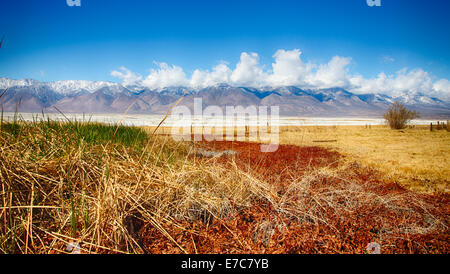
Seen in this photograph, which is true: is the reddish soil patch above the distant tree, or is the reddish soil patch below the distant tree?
below

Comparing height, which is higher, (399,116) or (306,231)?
(399,116)

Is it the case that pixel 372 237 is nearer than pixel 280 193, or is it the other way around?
pixel 372 237

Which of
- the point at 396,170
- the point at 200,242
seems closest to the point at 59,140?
the point at 200,242

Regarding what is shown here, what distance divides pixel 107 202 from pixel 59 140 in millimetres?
1684

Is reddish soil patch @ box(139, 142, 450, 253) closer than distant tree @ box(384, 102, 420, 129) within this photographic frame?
Yes

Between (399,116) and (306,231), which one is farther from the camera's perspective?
(399,116)

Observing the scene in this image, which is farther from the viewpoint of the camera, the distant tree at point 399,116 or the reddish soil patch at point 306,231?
the distant tree at point 399,116

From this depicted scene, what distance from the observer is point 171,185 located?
2.25 m

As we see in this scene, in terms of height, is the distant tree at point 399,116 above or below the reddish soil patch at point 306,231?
above

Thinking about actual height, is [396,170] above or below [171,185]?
below
